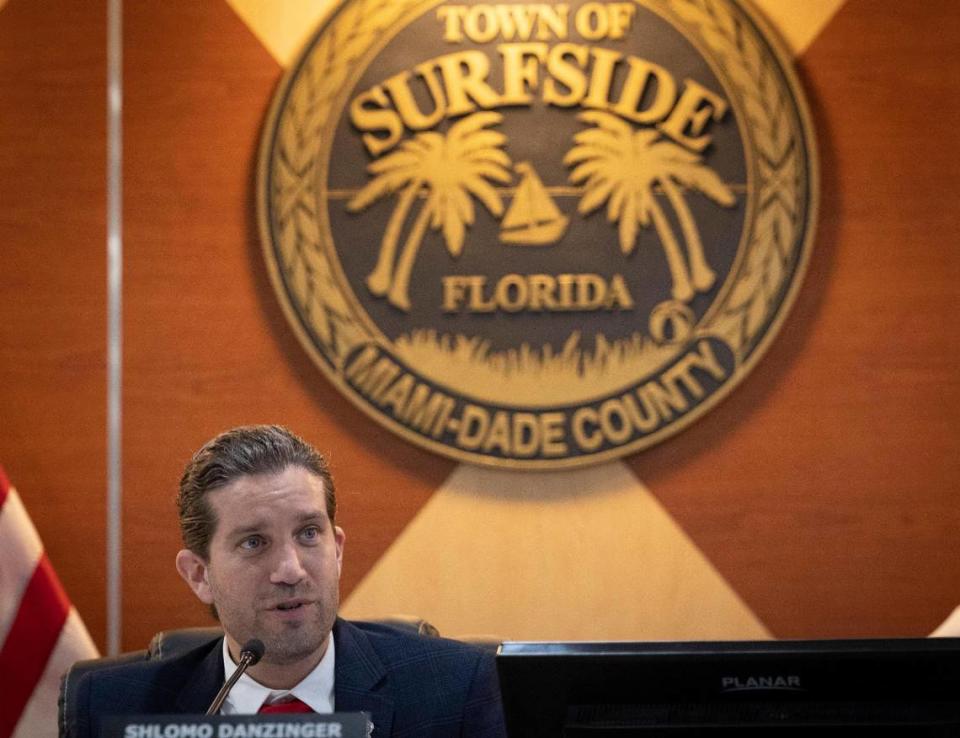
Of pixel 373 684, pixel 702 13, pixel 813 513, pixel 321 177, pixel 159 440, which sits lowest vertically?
pixel 373 684

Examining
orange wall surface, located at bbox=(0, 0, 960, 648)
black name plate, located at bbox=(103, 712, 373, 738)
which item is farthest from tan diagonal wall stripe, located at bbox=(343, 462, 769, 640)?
black name plate, located at bbox=(103, 712, 373, 738)

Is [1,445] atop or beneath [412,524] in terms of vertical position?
atop

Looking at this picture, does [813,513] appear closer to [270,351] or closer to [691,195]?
[691,195]

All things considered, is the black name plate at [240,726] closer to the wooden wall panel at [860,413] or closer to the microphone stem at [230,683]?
the microphone stem at [230,683]

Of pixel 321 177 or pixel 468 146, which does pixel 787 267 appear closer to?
pixel 468 146

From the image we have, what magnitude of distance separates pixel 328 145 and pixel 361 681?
1532 millimetres

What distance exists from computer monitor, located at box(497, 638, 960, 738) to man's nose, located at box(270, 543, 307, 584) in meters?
0.64

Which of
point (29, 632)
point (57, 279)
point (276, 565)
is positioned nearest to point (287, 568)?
point (276, 565)

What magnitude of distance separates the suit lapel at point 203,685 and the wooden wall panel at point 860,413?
1359mm

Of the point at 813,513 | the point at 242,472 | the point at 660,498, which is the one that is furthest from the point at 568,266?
the point at 242,472

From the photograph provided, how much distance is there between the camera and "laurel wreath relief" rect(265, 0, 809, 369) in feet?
10.3

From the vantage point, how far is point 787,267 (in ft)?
10.3

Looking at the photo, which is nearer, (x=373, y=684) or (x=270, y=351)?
(x=373, y=684)

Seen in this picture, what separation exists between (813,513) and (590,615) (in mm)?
560
